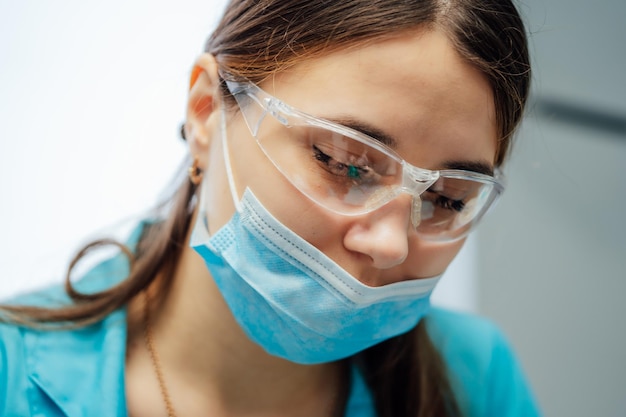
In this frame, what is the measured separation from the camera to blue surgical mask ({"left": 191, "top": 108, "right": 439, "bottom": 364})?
874mm

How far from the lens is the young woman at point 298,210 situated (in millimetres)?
850

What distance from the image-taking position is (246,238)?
2.93 feet

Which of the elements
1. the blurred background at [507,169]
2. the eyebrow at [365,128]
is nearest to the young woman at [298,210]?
the eyebrow at [365,128]

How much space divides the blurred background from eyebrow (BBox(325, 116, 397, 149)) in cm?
51

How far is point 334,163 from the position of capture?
0.87m

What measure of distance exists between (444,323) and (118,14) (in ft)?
3.59

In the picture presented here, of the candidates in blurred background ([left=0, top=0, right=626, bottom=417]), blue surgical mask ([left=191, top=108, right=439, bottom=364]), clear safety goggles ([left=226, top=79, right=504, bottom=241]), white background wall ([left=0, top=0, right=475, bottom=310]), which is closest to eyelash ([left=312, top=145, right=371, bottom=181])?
clear safety goggles ([left=226, top=79, right=504, bottom=241])

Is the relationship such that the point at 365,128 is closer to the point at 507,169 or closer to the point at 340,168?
the point at 340,168

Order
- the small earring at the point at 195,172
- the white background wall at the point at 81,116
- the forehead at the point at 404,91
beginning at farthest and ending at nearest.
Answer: the white background wall at the point at 81,116 < the small earring at the point at 195,172 < the forehead at the point at 404,91

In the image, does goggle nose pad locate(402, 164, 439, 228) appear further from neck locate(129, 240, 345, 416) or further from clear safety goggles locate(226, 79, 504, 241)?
neck locate(129, 240, 345, 416)

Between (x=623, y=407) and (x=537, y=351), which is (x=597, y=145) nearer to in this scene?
(x=537, y=351)

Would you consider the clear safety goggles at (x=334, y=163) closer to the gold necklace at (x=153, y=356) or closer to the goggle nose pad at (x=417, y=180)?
the goggle nose pad at (x=417, y=180)

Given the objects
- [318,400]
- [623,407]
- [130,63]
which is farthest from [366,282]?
[623,407]

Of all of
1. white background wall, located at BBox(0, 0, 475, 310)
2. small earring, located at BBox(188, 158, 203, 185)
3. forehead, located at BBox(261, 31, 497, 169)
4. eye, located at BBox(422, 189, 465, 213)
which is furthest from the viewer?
white background wall, located at BBox(0, 0, 475, 310)
